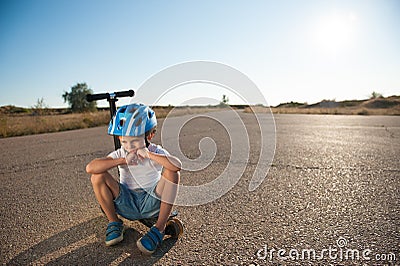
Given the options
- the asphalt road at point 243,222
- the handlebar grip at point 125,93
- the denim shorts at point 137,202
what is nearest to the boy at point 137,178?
the denim shorts at point 137,202

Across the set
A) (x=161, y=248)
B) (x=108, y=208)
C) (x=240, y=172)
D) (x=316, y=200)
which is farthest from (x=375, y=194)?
(x=108, y=208)

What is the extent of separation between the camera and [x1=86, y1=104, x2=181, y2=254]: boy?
1.90 metres

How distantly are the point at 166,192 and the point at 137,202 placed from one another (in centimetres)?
27

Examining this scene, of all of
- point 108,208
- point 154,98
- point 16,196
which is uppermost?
point 154,98

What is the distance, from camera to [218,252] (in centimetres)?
192

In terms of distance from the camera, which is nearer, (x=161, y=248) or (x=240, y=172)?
(x=161, y=248)

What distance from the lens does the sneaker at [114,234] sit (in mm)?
2023

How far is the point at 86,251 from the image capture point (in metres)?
1.98

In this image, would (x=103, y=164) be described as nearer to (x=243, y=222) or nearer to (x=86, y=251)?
(x=86, y=251)

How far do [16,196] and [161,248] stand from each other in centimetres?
227

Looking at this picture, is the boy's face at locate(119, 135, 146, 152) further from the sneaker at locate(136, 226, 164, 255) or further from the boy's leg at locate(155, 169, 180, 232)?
the sneaker at locate(136, 226, 164, 255)

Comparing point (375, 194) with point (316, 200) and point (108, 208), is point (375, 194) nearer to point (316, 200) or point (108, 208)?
point (316, 200)

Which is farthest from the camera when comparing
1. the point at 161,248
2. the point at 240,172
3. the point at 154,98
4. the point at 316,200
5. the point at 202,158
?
the point at 202,158

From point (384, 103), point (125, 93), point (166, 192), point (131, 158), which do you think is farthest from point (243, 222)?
point (384, 103)
